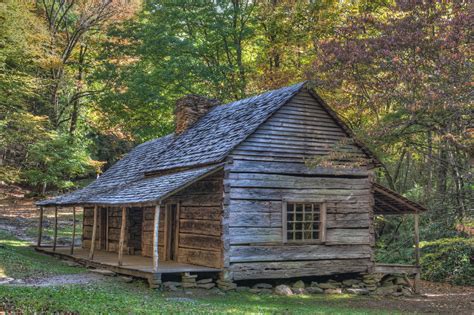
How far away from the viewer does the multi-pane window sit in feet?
52.0

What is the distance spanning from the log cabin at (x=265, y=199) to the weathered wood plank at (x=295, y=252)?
0.10 feet

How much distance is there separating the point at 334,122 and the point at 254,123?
2.82 metres

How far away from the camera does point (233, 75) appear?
1129 inches

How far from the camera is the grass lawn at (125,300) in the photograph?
9531mm

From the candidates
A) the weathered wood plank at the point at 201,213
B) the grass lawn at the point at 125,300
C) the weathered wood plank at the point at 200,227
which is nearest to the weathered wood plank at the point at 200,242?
the weathered wood plank at the point at 200,227

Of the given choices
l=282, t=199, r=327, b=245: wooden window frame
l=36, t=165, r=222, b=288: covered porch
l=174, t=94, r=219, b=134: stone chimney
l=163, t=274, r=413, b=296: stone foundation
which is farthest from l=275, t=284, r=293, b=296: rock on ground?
l=174, t=94, r=219, b=134: stone chimney

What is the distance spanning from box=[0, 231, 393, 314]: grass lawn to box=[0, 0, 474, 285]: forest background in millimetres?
4599

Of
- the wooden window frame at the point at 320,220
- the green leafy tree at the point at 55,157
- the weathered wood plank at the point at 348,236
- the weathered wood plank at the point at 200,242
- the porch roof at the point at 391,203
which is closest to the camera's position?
the weathered wood plank at the point at 200,242

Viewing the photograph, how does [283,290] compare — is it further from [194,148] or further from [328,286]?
[194,148]

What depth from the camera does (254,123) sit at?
1568 centimetres

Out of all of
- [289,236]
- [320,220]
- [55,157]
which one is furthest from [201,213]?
[55,157]

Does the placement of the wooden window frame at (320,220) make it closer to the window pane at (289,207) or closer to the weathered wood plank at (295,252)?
the weathered wood plank at (295,252)

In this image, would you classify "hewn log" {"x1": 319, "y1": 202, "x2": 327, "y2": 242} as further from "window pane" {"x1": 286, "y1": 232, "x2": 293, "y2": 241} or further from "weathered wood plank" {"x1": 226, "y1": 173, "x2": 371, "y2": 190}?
"window pane" {"x1": 286, "y1": 232, "x2": 293, "y2": 241}

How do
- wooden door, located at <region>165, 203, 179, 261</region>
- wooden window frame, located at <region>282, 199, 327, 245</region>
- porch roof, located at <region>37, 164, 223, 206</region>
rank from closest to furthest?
porch roof, located at <region>37, 164, 223, 206</region> < wooden window frame, located at <region>282, 199, 327, 245</region> < wooden door, located at <region>165, 203, 179, 261</region>
